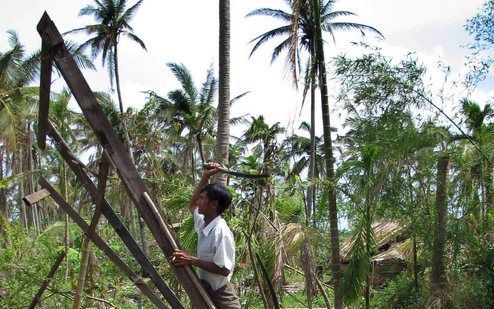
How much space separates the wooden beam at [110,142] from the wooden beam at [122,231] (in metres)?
0.38

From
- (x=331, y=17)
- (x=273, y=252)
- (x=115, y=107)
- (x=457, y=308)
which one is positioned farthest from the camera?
(x=115, y=107)

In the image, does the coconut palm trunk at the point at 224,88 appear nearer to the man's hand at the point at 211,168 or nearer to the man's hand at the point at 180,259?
the man's hand at the point at 211,168

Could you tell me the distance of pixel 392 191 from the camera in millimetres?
7371

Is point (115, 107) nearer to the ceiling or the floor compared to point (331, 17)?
nearer to the floor

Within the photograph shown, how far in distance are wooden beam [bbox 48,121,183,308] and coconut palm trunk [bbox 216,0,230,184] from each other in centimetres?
336

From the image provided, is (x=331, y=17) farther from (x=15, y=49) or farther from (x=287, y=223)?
(x=287, y=223)

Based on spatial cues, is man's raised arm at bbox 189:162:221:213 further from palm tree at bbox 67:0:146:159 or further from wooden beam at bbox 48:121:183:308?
palm tree at bbox 67:0:146:159

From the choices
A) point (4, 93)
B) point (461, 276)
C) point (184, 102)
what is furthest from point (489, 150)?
point (184, 102)

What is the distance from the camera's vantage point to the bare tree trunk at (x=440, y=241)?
7223 mm

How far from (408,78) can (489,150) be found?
1437mm

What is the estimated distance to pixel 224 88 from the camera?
297 inches

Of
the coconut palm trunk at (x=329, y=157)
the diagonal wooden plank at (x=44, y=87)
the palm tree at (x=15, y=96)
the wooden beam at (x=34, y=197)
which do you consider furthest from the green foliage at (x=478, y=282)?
the palm tree at (x=15, y=96)

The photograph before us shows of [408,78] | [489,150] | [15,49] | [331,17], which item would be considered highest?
[331,17]

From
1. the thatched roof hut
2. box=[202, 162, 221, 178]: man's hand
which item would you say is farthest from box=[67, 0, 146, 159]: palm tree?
box=[202, 162, 221, 178]: man's hand
